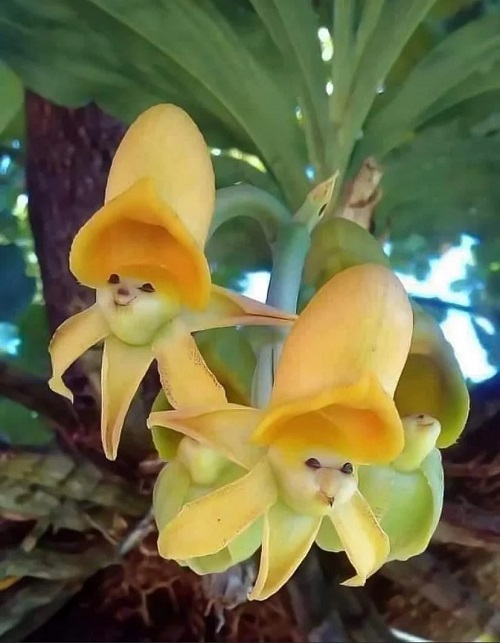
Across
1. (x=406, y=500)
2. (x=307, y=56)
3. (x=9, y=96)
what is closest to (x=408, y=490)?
(x=406, y=500)

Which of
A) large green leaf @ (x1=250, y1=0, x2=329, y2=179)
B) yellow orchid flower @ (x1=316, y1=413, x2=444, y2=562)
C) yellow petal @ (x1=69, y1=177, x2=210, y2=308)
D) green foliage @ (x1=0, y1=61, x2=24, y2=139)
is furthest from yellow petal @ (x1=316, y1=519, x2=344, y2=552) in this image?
green foliage @ (x1=0, y1=61, x2=24, y2=139)

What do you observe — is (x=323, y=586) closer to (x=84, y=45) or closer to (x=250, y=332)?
(x=250, y=332)

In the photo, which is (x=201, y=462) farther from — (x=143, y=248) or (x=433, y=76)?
(x=433, y=76)

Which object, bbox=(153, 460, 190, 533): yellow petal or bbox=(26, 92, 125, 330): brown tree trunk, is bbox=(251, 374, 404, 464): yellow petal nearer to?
bbox=(153, 460, 190, 533): yellow petal

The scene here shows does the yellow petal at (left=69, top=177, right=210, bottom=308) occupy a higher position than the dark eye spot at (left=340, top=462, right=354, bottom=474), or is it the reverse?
the yellow petal at (left=69, top=177, right=210, bottom=308)

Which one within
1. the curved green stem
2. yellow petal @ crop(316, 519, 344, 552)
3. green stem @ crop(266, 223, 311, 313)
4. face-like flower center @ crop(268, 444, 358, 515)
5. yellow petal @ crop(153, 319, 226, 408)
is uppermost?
the curved green stem

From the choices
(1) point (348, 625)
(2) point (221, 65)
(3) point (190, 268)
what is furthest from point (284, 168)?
(1) point (348, 625)

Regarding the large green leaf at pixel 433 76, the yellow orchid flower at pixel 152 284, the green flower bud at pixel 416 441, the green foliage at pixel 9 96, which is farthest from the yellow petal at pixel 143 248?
the green foliage at pixel 9 96
